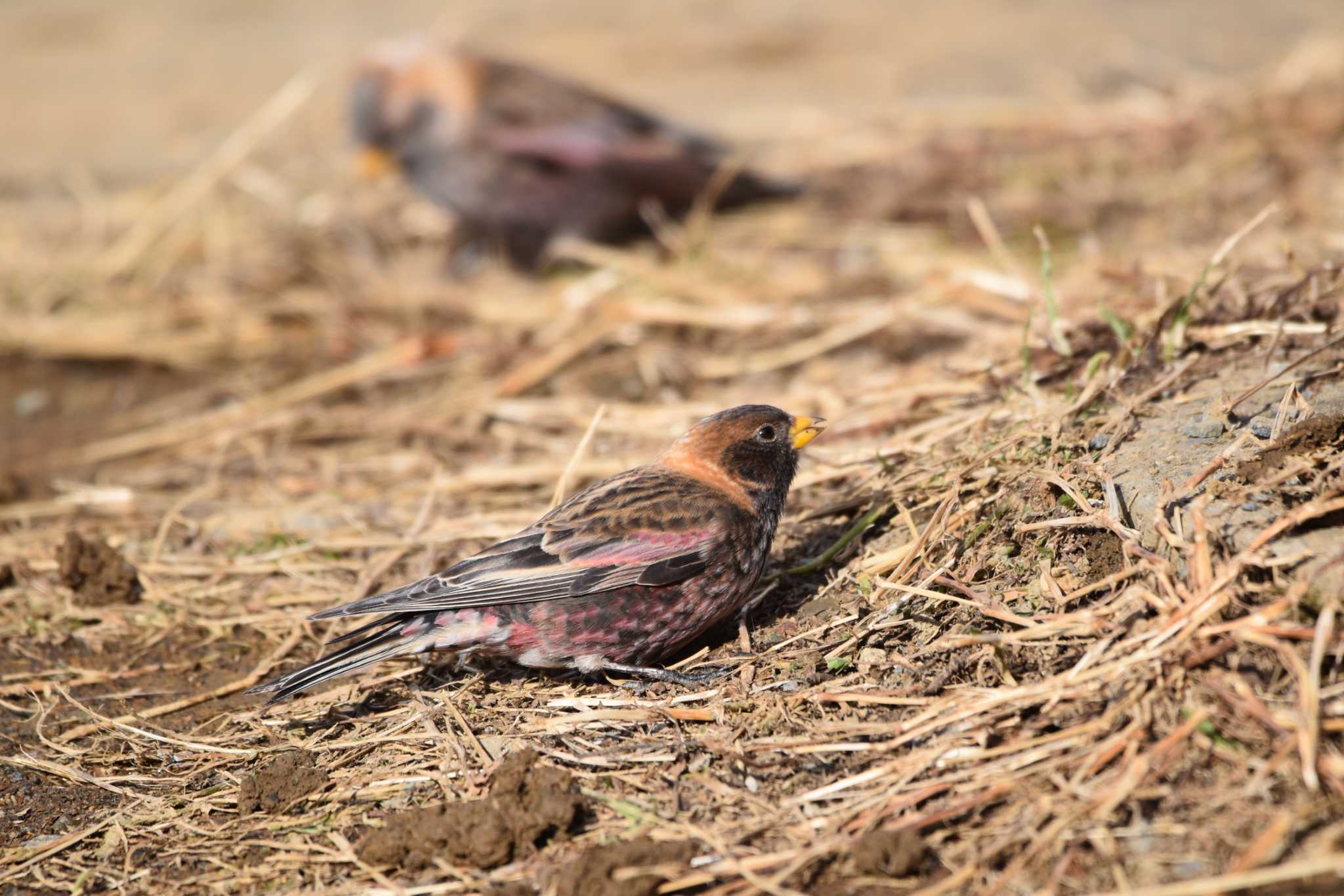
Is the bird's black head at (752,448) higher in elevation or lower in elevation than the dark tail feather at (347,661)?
higher

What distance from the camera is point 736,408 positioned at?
426cm

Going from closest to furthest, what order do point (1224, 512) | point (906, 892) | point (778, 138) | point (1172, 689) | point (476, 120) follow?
point (906, 892), point (1172, 689), point (1224, 512), point (476, 120), point (778, 138)

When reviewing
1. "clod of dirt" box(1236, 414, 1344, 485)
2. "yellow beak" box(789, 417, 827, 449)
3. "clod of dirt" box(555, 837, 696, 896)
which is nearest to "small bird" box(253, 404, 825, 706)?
"yellow beak" box(789, 417, 827, 449)

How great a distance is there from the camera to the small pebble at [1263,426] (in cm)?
355

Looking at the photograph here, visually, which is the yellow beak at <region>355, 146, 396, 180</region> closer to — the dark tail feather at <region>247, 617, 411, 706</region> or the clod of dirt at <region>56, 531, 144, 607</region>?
the clod of dirt at <region>56, 531, 144, 607</region>

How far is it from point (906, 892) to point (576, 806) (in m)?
0.82

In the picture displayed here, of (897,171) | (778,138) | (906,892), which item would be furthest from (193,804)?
(778,138)

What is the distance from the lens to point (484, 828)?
302 centimetres

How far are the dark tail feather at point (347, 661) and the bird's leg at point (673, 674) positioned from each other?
0.63m

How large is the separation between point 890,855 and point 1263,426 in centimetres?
173

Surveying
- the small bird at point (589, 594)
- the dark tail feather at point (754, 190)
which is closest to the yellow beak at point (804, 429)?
the small bird at point (589, 594)

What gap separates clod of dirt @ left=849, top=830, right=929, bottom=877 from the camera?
9.04 feet

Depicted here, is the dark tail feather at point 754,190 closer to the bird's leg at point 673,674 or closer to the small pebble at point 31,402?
the small pebble at point 31,402

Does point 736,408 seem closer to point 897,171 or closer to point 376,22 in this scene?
point 897,171
